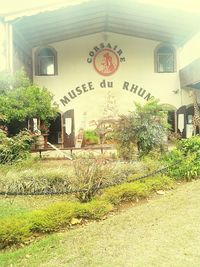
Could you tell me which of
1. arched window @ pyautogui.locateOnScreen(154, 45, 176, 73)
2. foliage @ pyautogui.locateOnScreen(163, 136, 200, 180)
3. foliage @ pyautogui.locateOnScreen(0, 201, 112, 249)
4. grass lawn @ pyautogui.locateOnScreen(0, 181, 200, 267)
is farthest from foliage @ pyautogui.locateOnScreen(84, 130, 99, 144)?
grass lawn @ pyautogui.locateOnScreen(0, 181, 200, 267)

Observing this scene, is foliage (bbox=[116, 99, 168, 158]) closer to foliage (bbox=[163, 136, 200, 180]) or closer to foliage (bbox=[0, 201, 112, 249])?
foliage (bbox=[163, 136, 200, 180])

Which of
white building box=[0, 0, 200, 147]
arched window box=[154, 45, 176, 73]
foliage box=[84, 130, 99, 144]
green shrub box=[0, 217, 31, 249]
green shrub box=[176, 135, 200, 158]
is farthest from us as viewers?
arched window box=[154, 45, 176, 73]

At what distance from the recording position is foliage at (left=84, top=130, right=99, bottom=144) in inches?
675

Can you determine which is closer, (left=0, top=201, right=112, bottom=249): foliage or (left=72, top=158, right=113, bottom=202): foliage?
(left=0, top=201, right=112, bottom=249): foliage

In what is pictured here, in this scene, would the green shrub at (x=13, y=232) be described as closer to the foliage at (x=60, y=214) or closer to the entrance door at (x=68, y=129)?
the foliage at (x=60, y=214)

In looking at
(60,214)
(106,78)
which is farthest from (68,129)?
(60,214)

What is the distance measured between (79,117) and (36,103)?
5.12 meters

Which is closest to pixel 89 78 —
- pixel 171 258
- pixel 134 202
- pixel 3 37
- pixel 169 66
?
pixel 169 66

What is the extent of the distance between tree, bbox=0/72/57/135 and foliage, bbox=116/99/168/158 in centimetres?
353

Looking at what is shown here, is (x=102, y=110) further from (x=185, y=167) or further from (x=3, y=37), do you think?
(x=185, y=167)

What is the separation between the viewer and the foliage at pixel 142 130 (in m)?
10.2

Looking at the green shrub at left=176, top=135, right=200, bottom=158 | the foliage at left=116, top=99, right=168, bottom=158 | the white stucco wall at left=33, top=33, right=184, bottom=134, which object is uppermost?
the white stucco wall at left=33, top=33, right=184, bottom=134

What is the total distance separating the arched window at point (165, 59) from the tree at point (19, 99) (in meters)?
6.89

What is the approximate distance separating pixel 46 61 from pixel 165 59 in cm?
544
